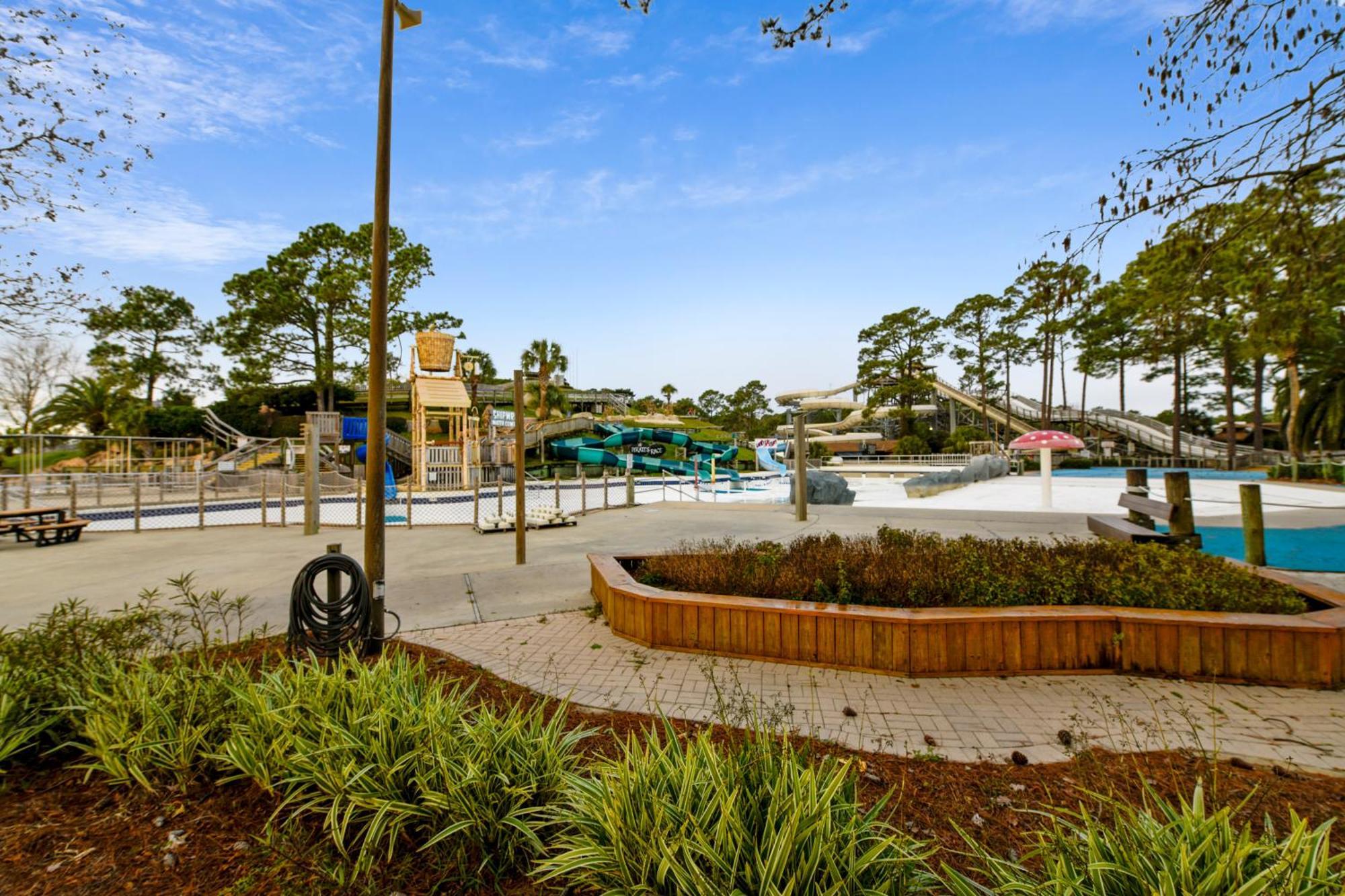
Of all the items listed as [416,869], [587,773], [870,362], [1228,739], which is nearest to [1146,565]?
[1228,739]

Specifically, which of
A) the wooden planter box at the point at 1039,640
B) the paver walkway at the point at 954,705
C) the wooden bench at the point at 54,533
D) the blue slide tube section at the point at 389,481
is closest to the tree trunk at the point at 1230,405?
the wooden planter box at the point at 1039,640

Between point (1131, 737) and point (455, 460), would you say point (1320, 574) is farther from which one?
point (455, 460)

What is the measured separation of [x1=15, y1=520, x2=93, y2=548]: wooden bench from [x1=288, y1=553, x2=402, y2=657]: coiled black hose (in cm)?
1090

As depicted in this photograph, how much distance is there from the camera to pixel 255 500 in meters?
19.1

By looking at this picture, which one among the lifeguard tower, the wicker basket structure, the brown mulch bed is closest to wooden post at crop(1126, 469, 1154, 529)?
the brown mulch bed

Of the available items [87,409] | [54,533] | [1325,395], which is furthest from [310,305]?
[1325,395]

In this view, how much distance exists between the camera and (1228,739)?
10.0ft

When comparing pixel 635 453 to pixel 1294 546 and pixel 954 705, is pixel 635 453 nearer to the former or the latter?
pixel 1294 546

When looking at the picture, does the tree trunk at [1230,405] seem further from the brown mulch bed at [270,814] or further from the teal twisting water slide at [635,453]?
the brown mulch bed at [270,814]

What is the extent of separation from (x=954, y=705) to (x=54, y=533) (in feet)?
50.9

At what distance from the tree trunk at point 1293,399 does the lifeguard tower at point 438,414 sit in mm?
29566

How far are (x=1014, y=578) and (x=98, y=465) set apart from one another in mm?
37388

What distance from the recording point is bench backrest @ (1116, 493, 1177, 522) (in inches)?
278

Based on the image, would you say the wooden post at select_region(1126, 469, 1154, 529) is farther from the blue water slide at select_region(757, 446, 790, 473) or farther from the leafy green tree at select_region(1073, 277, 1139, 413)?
the leafy green tree at select_region(1073, 277, 1139, 413)
